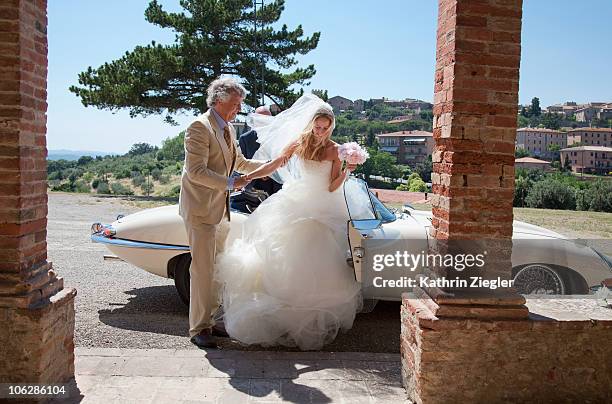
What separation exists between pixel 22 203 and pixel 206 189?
5.65ft

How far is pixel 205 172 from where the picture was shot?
462 cm

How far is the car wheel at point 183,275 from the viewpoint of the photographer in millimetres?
5722

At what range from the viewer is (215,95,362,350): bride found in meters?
4.70

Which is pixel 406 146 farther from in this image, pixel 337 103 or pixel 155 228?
pixel 155 228

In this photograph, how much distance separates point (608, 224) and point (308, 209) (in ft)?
42.8

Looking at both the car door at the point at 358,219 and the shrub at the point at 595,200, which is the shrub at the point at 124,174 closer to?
the shrub at the point at 595,200

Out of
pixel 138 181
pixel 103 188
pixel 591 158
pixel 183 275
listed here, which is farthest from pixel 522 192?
pixel 591 158

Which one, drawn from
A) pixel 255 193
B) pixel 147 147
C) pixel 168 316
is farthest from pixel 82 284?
pixel 147 147

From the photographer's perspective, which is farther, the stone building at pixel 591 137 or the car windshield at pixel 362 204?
the stone building at pixel 591 137

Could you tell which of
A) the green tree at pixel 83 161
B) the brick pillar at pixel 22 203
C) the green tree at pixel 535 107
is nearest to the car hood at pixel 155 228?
the brick pillar at pixel 22 203

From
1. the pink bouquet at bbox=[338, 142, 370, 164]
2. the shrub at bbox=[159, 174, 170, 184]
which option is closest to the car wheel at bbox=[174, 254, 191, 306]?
the pink bouquet at bbox=[338, 142, 370, 164]

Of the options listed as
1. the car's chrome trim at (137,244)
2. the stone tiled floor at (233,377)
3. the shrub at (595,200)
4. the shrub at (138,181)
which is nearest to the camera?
the stone tiled floor at (233,377)

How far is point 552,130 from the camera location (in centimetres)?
7700

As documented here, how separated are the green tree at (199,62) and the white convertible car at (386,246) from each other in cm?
1800
